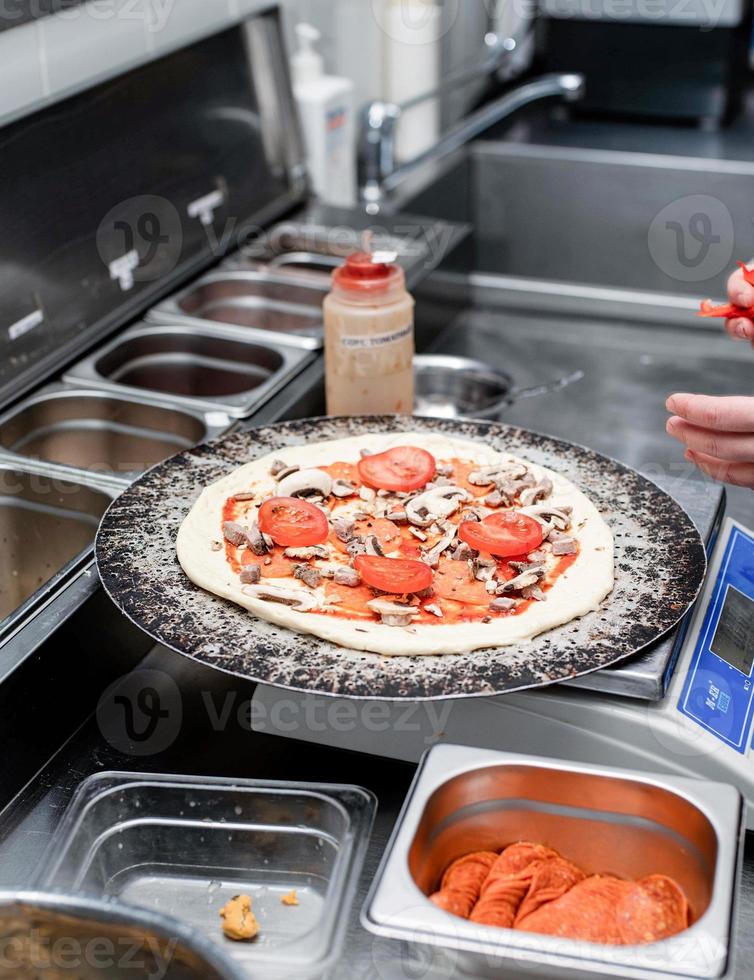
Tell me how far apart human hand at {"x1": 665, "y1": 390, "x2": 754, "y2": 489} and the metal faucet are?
1.29 meters

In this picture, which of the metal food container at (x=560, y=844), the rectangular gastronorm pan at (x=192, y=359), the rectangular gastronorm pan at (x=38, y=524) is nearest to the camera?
the metal food container at (x=560, y=844)

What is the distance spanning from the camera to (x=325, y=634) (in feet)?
3.89

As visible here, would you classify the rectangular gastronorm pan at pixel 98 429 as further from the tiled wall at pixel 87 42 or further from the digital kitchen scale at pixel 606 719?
the digital kitchen scale at pixel 606 719

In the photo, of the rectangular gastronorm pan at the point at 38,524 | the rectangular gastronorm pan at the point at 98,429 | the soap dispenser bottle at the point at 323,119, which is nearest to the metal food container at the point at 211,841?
the rectangular gastronorm pan at the point at 38,524

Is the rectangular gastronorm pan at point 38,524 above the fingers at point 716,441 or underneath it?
underneath

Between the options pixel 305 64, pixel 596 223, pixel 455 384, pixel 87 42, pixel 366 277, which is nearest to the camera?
pixel 366 277

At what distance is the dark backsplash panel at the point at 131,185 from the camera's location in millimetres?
1787

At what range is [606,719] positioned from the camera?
1.17 meters

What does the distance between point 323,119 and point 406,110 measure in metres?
0.21

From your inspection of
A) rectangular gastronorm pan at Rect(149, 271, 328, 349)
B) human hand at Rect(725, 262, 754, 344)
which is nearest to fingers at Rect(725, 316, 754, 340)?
human hand at Rect(725, 262, 754, 344)

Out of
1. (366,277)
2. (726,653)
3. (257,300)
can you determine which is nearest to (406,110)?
(257,300)

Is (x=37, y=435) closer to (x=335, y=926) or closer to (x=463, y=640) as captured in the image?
(x=463, y=640)

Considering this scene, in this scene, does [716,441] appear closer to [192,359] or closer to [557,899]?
[557,899]

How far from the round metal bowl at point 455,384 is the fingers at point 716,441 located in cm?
70
